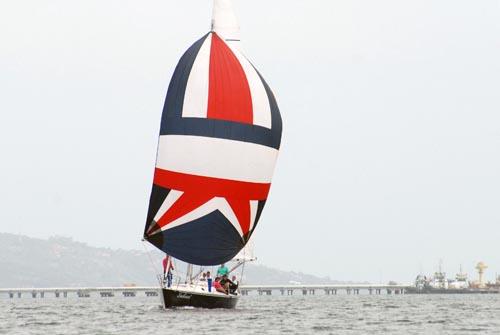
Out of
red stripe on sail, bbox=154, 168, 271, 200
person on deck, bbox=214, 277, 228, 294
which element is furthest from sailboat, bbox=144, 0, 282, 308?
person on deck, bbox=214, 277, 228, 294

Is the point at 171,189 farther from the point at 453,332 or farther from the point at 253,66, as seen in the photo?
the point at 453,332

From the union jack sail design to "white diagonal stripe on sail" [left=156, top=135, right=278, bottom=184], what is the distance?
45 millimetres

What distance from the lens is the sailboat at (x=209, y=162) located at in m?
50.1

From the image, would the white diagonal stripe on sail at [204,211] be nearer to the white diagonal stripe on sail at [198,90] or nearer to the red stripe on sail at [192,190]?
the red stripe on sail at [192,190]

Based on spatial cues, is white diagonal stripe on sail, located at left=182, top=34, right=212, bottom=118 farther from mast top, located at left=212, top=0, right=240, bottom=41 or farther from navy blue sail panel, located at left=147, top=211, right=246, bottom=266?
mast top, located at left=212, top=0, right=240, bottom=41

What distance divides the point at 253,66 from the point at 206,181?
23.1 feet

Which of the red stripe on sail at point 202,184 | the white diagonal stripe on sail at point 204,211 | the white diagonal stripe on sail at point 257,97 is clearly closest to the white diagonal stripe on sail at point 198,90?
the white diagonal stripe on sail at point 257,97

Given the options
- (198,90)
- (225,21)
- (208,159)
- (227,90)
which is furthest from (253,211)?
(225,21)

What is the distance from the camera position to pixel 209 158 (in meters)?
50.0

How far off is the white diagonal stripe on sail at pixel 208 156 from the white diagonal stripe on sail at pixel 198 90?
50.5 inches

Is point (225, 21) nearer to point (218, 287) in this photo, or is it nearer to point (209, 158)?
point (209, 158)

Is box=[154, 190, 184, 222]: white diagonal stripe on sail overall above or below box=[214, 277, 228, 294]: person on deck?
above

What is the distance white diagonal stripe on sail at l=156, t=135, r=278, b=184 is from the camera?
5000 centimetres

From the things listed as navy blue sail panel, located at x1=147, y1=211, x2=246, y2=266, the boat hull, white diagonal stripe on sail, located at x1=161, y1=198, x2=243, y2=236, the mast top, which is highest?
the mast top
